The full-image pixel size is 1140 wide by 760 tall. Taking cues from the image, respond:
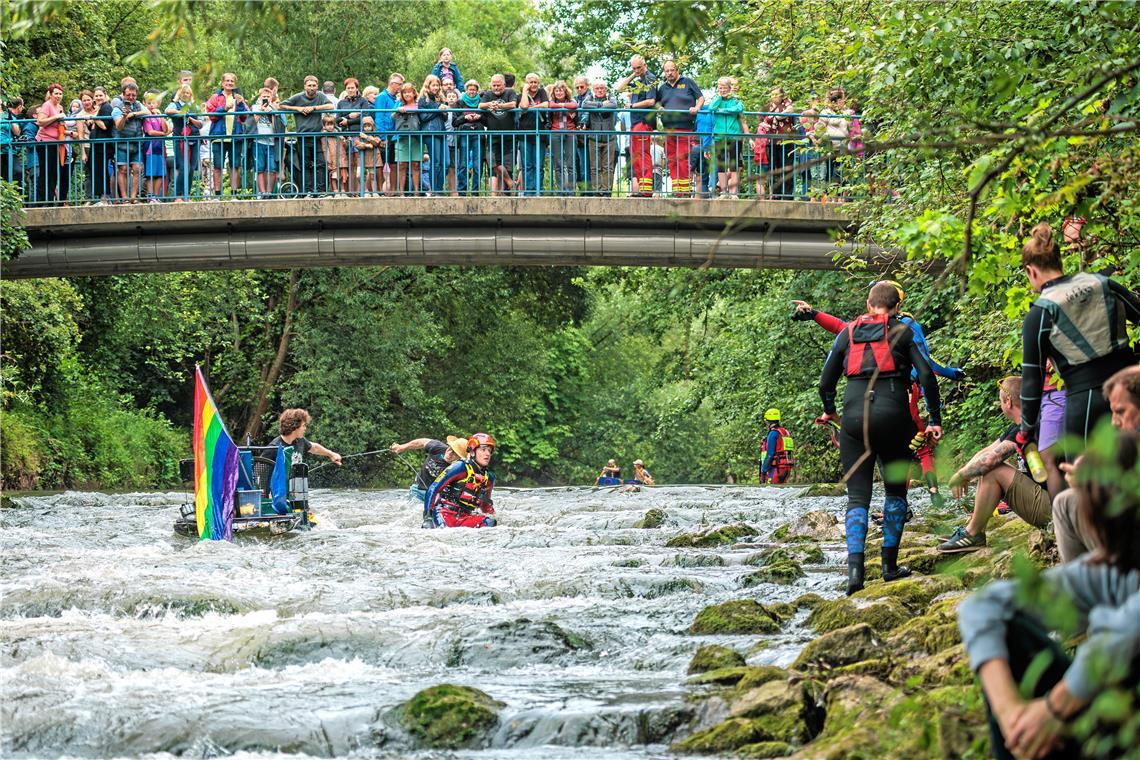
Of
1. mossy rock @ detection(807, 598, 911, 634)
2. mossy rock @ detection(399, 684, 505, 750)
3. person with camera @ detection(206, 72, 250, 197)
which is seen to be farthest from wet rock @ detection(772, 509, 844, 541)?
person with camera @ detection(206, 72, 250, 197)

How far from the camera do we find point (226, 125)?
73.5 feet

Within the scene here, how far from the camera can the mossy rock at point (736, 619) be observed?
9680 mm

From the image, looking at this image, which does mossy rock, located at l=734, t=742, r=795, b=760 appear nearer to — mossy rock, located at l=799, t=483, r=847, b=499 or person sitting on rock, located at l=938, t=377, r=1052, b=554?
person sitting on rock, located at l=938, t=377, r=1052, b=554

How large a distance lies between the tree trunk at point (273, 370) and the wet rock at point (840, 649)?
3159cm

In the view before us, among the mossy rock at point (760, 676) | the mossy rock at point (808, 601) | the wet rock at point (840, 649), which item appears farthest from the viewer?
the mossy rock at point (808, 601)

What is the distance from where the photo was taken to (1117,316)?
7465 millimetres

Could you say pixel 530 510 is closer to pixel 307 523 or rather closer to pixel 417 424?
pixel 307 523

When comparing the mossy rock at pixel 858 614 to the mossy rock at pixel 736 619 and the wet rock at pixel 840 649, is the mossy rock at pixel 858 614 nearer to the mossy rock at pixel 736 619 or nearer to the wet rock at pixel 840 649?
the mossy rock at pixel 736 619

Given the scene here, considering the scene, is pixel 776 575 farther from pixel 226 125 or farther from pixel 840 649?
pixel 226 125

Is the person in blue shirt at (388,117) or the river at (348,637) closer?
the river at (348,637)

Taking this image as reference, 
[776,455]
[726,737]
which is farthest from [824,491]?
[726,737]

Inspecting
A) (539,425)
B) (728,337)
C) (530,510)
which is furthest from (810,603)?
(539,425)

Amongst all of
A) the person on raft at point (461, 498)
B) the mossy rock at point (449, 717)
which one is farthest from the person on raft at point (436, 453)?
the mossy rock at point (449, 717)

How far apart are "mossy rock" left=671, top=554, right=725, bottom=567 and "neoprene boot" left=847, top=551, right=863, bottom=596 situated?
10.8 feet
